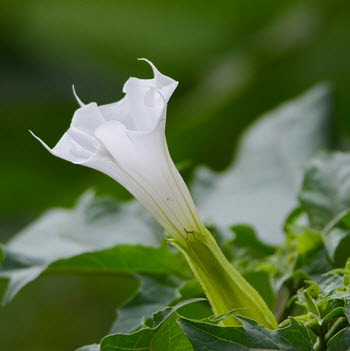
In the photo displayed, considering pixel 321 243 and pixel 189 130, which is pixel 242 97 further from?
pixel 321 243

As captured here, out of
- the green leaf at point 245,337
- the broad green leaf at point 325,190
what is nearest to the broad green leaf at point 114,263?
the broad green leaf at point 325,190

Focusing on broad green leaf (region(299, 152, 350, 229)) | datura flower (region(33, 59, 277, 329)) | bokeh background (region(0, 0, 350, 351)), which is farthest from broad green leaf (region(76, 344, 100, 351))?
bokeh background (region(0, 0, 350, 351))

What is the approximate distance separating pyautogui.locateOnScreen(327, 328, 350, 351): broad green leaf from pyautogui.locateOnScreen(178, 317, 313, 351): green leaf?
15 mm

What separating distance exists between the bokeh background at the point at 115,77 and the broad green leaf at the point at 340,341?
46.8 inches

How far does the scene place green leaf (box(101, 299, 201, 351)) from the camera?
573 millimetres

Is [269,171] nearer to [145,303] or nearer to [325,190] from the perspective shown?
[325,190]

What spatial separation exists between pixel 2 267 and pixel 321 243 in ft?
1.11

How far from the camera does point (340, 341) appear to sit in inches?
21.0

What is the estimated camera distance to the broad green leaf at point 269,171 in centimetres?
109

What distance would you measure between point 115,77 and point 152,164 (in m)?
1.79

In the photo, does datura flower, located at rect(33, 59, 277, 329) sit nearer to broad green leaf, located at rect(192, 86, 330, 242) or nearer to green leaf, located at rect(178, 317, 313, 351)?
green leaf, located at rect(178, 317, 313, 351)

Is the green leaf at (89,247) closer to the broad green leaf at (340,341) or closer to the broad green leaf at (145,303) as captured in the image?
the broad green leaf at (145,303)

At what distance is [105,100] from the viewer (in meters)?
2.25

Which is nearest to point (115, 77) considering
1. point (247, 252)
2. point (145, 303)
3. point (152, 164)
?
point (247, 252)
